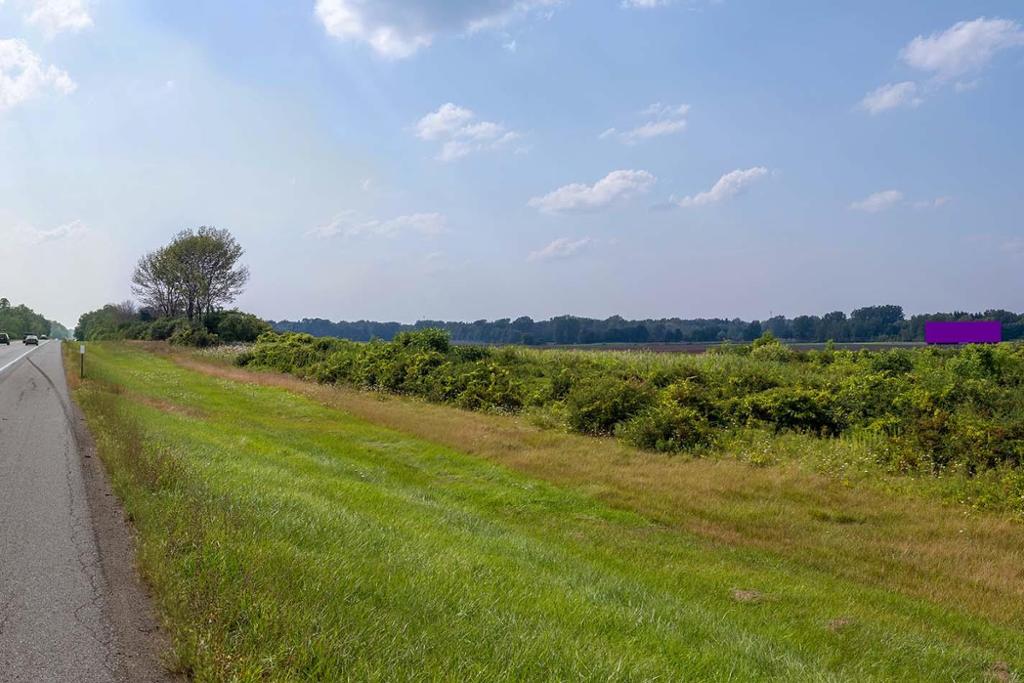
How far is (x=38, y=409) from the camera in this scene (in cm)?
1827

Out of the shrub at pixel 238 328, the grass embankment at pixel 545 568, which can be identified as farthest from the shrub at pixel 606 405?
the shrub at pixel 238 328

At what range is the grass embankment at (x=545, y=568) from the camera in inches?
178

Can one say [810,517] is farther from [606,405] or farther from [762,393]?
[606,405]

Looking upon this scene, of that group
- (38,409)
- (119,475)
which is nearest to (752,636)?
(119,475)

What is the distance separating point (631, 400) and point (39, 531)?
570 inches

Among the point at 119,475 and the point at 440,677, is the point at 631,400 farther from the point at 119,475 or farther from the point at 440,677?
the point at 440,677

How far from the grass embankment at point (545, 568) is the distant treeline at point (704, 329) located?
3083 cm

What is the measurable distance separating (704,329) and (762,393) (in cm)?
4031

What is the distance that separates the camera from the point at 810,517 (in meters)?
11.1

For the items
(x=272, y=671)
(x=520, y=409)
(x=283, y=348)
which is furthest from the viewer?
(x=283, y=348)

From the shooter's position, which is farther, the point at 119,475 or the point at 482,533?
the point at 119,475

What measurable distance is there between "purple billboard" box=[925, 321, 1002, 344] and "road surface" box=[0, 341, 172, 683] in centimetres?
3075

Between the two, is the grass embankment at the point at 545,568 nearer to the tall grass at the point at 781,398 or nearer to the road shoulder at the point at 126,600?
the road shoulder at the point at 126,600

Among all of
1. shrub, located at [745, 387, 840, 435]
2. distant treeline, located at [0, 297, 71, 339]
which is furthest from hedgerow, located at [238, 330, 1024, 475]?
distant treeline, located at [0, 297, 71, 339]
